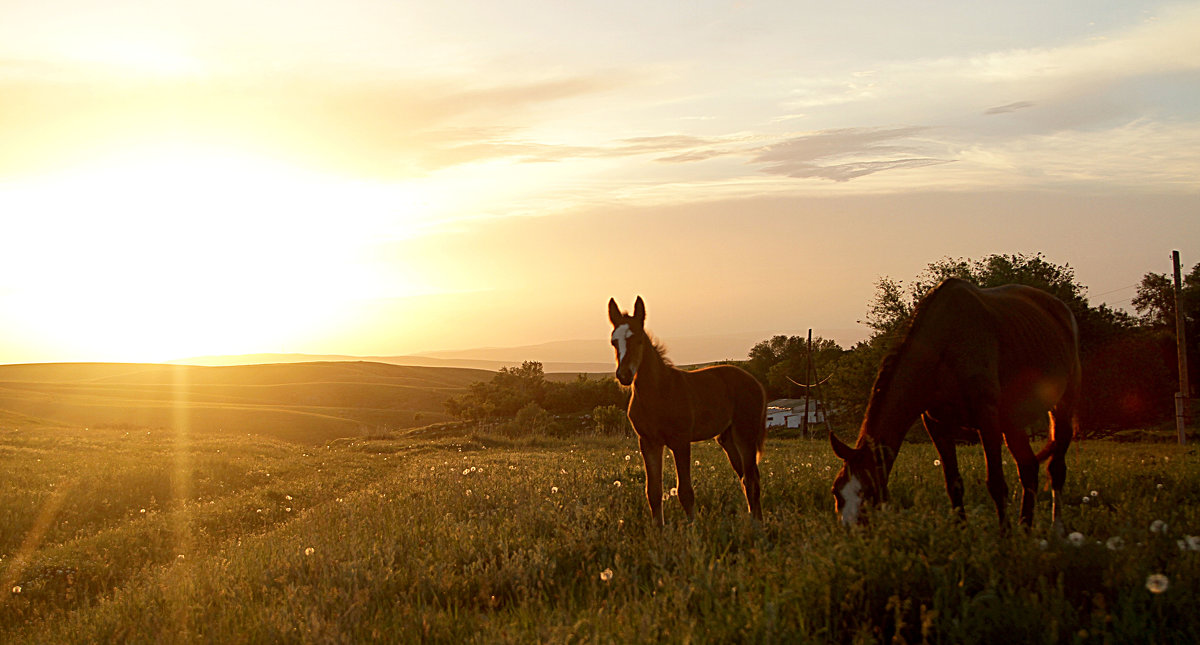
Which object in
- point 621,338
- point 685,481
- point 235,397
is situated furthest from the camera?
point 235,397

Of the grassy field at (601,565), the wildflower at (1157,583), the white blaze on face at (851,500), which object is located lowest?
the grassy field at (601,565)

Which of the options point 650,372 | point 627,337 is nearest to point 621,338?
point 627,337

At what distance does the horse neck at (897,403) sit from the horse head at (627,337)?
2.35 meters

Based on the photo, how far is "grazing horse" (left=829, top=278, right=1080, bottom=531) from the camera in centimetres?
668

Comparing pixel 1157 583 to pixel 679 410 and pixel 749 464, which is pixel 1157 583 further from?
pixel 749 464

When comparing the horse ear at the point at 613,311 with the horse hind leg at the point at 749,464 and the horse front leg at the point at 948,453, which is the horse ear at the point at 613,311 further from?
the horse front leg at the point at 948,453

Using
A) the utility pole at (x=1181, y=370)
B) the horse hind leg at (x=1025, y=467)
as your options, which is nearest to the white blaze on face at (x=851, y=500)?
the horse hind leg at (x=1025, y=467)

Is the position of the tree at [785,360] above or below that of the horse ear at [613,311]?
below

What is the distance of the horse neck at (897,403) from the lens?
6.96 metres

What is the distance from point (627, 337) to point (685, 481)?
168 centimetres

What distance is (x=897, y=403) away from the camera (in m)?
6.98

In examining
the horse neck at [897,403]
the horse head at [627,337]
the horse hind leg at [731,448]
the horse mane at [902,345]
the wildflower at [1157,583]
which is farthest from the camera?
the horse hind leg at [731,448]

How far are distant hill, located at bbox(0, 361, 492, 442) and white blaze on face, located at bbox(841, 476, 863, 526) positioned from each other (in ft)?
116

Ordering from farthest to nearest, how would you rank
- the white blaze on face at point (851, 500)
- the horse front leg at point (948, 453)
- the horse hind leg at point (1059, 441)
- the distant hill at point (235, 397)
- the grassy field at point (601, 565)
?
the distant hill at point (235, 397) < the horse hind leg at point (1059, 441) < the horse front leg at point (948, 453) < the white blaze on face at point (851, 500) < the grassy field at point (601, 565)
